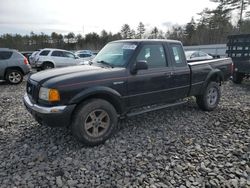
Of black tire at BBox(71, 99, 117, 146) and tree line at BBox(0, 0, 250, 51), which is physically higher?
tree line at BBox(0, 0, 250, 51)

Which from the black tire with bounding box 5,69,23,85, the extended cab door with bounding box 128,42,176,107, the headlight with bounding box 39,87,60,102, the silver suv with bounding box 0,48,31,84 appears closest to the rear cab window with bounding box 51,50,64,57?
the silver suv with bounding box 0,48,31,84

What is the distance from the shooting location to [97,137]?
3898 mm

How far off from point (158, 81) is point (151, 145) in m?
1.39

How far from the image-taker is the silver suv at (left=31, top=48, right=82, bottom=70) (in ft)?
47.0

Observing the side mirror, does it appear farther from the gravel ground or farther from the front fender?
the front fender

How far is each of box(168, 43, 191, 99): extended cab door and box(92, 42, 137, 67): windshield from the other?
1059mm

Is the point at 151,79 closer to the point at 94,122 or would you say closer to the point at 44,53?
the point at 94,122

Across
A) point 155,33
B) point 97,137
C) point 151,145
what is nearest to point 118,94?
point 97,137

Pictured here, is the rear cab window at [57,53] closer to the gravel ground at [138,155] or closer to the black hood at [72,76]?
the gravel ground at [138,155]

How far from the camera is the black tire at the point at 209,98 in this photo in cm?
576

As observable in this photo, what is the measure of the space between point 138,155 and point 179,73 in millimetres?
2300

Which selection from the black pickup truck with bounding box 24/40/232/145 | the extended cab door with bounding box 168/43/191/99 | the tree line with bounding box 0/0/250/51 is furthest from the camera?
the tree line with bounding box 0/0/250/51

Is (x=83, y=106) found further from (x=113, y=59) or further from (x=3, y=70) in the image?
(x=3, y=70)

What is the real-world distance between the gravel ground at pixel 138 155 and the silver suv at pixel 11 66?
604 centimetres
